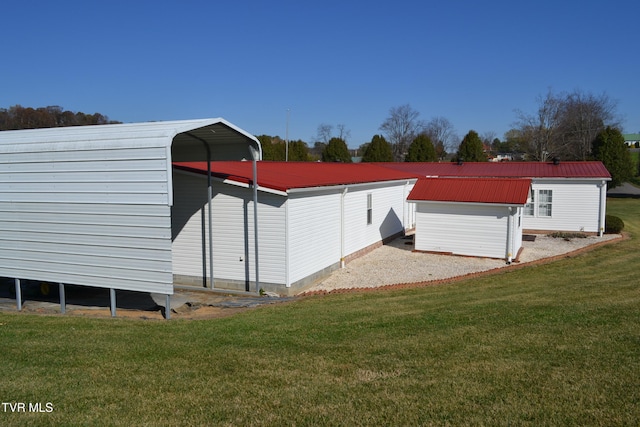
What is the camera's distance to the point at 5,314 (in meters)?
9.60

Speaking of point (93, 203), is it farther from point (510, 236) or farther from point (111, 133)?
point (510, 236)

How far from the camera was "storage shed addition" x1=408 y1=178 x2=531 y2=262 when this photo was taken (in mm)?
16250

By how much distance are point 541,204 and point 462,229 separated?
8182 mm

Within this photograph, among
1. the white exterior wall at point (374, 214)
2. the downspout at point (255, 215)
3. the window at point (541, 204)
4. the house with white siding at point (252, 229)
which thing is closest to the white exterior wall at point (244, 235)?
the house with white siding at point (252, 229)

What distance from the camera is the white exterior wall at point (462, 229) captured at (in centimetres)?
1644

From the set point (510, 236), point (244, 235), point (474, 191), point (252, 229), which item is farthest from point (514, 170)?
point (244, 235)

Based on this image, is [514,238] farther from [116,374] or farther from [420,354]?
[116,374]

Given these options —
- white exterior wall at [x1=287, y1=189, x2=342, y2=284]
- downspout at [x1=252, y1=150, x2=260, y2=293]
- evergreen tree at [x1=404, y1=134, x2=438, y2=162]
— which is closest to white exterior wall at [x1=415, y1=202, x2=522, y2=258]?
white exterior wall at [x1=287, y1=189, x2=342, y2=284]

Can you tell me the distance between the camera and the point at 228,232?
12523 millimetres

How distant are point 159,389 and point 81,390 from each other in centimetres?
79

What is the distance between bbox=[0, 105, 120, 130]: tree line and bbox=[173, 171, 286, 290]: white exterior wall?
4122 centimetres

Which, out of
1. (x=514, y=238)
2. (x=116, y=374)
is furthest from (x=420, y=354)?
(x=514, y=238)

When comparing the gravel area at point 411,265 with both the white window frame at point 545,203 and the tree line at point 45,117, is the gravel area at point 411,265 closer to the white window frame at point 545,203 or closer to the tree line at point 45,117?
the white window frame at point 545,203

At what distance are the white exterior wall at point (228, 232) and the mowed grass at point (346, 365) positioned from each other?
2.77m
